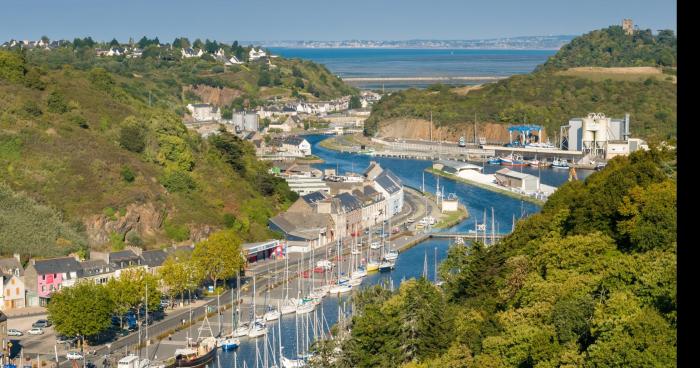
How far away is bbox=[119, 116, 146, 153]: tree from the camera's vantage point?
3123 cm

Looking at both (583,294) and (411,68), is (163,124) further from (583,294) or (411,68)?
(411,68)

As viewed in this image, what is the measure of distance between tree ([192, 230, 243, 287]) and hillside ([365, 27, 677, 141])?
38898 millimetres

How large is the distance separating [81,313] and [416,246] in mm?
13136

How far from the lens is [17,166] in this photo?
27.4 m

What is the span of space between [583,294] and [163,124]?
829 inches

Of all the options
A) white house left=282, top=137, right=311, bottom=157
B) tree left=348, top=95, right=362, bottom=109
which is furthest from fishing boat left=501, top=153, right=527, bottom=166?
tree left=348, top=95, right=362, bottom=109

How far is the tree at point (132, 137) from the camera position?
31234 mm

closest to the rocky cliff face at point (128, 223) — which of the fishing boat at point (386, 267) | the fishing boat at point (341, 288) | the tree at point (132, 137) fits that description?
the tree at point (132, 137)

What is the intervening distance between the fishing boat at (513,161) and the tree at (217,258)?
29.9 m

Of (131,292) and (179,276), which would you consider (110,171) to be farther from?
(131,292)

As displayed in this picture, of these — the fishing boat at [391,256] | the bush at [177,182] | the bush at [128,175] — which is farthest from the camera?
the bush at [177,182]

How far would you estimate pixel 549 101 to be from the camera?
218ft

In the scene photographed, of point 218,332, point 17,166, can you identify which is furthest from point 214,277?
point 17,166

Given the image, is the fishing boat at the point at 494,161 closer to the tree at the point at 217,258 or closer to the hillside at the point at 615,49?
the hillside at the point at 615,49
